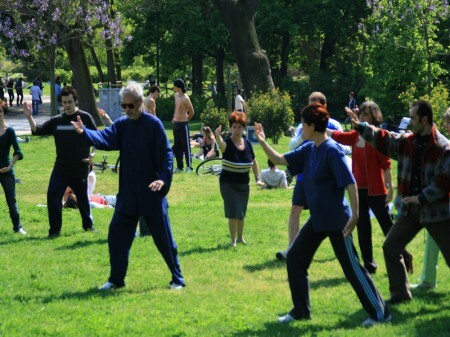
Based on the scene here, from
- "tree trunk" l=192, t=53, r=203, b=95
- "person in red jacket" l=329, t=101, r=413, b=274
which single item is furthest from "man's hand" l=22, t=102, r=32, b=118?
"tree trunk" l=192, t=53, r=203, b=95

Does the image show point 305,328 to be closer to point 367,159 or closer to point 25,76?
point 367,159

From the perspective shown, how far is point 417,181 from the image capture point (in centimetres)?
750

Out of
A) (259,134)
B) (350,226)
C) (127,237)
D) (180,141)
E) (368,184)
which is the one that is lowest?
Answer: (127,237)

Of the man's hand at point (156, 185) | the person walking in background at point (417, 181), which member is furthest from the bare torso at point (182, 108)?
the person walking in background at point (417, 181)

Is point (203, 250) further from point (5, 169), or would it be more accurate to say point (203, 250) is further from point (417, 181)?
point (417, 181)

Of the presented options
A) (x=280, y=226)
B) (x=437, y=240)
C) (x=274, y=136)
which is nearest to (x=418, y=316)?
(x=437, y=240)

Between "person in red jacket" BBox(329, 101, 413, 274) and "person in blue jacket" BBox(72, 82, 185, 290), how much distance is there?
1806 mm

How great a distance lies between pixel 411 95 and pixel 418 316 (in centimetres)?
2544

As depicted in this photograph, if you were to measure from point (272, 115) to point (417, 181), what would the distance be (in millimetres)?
20052

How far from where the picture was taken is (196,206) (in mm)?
14922

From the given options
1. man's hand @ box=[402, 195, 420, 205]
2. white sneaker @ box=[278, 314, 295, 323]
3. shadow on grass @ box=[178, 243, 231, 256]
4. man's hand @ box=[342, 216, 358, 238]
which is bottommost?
shadow on grass @ box=[178, 243, 231, 256]

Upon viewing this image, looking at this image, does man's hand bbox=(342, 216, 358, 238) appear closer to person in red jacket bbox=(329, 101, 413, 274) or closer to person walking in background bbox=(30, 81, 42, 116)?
person in red jacket bbox=(329, 101, 413, 274)

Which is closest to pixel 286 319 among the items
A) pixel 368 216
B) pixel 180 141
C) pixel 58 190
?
pixel 368 216

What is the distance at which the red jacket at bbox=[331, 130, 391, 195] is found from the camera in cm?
900
